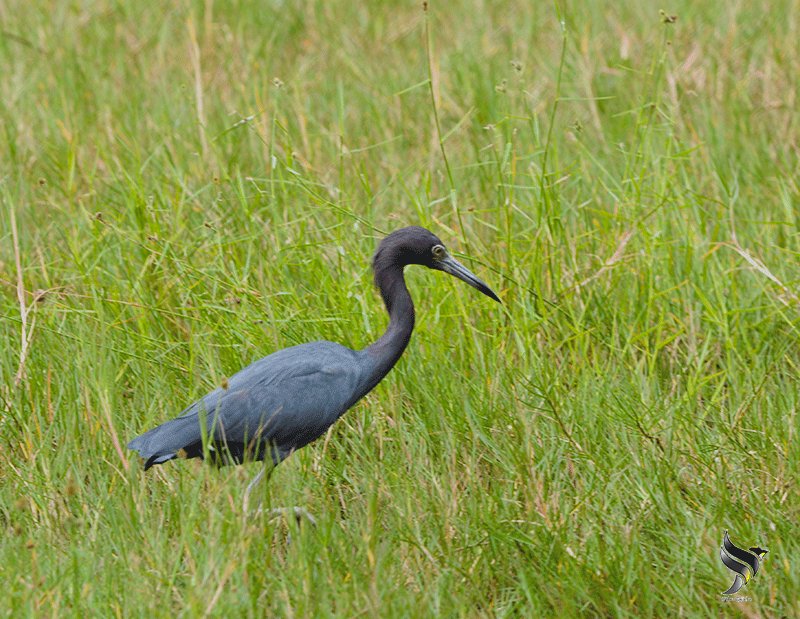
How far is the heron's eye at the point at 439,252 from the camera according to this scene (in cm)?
422

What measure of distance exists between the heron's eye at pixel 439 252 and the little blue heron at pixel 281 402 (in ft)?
0.77

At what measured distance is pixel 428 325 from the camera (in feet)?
15.0

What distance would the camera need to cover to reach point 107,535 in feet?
11.4

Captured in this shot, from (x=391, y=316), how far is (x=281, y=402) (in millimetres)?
496

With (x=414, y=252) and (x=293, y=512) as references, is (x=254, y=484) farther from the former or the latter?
(x=414, y=252)

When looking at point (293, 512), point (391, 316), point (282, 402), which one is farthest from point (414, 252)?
point (293, 512)

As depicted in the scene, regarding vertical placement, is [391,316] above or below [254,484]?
above

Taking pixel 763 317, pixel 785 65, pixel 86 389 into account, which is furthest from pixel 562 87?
pixel 86 389

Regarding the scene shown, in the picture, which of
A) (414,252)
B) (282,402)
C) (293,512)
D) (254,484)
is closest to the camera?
(293,512)

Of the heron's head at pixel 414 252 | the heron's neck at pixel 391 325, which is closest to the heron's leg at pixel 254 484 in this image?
the heron's neck at pixel 391 325

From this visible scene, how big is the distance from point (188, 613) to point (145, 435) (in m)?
0.92

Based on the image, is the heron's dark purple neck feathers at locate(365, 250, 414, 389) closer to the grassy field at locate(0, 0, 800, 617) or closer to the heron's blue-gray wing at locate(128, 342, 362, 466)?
the heron's blue-gray wing at locate(128, 342, 362, 466)

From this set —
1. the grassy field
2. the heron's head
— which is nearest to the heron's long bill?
the heron's head

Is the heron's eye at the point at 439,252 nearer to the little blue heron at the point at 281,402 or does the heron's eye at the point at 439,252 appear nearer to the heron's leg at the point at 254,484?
the little blue heron at the point at 281,402
